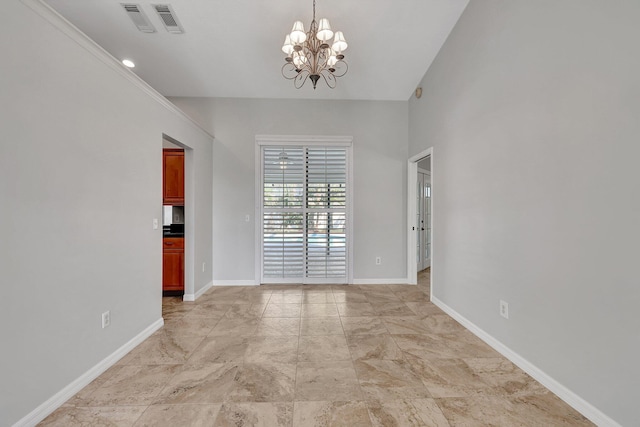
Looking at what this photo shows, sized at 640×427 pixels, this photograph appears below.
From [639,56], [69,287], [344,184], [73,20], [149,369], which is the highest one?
[73,20]

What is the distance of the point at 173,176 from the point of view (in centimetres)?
379

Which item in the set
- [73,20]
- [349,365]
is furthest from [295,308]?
[73,20]

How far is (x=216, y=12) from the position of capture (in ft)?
9.23

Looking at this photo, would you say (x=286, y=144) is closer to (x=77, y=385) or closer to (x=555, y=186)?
(x=555, y=186)

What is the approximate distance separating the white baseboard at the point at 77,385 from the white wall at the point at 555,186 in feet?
10.4

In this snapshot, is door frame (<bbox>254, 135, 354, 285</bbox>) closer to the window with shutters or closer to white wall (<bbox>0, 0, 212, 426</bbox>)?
the window with shutters

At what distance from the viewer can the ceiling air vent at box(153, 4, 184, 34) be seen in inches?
108

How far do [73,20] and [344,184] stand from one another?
12.5 ft

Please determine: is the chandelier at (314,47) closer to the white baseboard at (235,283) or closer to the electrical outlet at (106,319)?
the electrical outlet at (106,319)

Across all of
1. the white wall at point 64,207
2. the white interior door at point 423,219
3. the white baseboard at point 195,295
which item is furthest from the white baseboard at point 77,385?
the white interior door at point 423,219

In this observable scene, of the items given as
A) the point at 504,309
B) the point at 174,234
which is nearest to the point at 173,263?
the point at 174,234

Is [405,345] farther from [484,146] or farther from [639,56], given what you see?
[639,56]

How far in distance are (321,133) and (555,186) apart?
324 centimetres

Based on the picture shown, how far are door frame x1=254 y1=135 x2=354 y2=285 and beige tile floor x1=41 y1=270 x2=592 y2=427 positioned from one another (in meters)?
1.33
